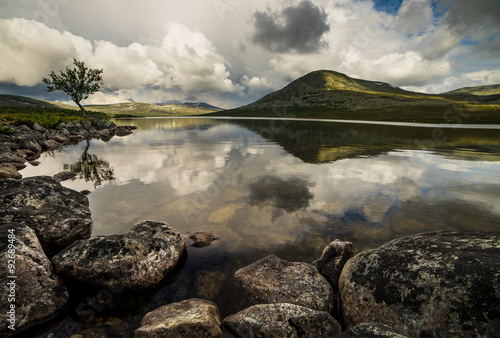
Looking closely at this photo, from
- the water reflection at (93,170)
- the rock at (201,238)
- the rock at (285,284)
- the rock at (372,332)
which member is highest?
the rock at (372,332)

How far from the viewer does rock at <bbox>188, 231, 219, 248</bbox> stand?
968cm

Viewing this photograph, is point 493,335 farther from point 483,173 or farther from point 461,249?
point 483,173

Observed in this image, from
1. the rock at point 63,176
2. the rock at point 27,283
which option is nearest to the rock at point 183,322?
the rock at point 27,283

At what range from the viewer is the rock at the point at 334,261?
24.5ft

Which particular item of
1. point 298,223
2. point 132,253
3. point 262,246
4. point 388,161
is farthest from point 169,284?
point 388,161

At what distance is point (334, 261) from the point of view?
306 inches

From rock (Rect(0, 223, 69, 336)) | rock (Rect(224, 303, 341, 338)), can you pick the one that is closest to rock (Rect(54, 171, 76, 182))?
rock (Rect(0, 223, 69, 336))

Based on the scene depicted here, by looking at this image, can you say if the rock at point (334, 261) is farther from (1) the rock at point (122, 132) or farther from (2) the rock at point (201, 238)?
(1) the rock at point (122, 132)

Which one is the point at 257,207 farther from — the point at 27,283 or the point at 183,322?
the point at 27,283

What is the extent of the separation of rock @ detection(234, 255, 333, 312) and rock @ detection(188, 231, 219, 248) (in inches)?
101

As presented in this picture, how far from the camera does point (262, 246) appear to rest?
9.69 m

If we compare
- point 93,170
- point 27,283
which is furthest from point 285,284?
point 93,170

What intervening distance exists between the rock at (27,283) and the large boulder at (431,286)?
8.70 m

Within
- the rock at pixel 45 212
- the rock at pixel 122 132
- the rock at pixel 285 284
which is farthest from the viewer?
the rock at pixel 122 132
